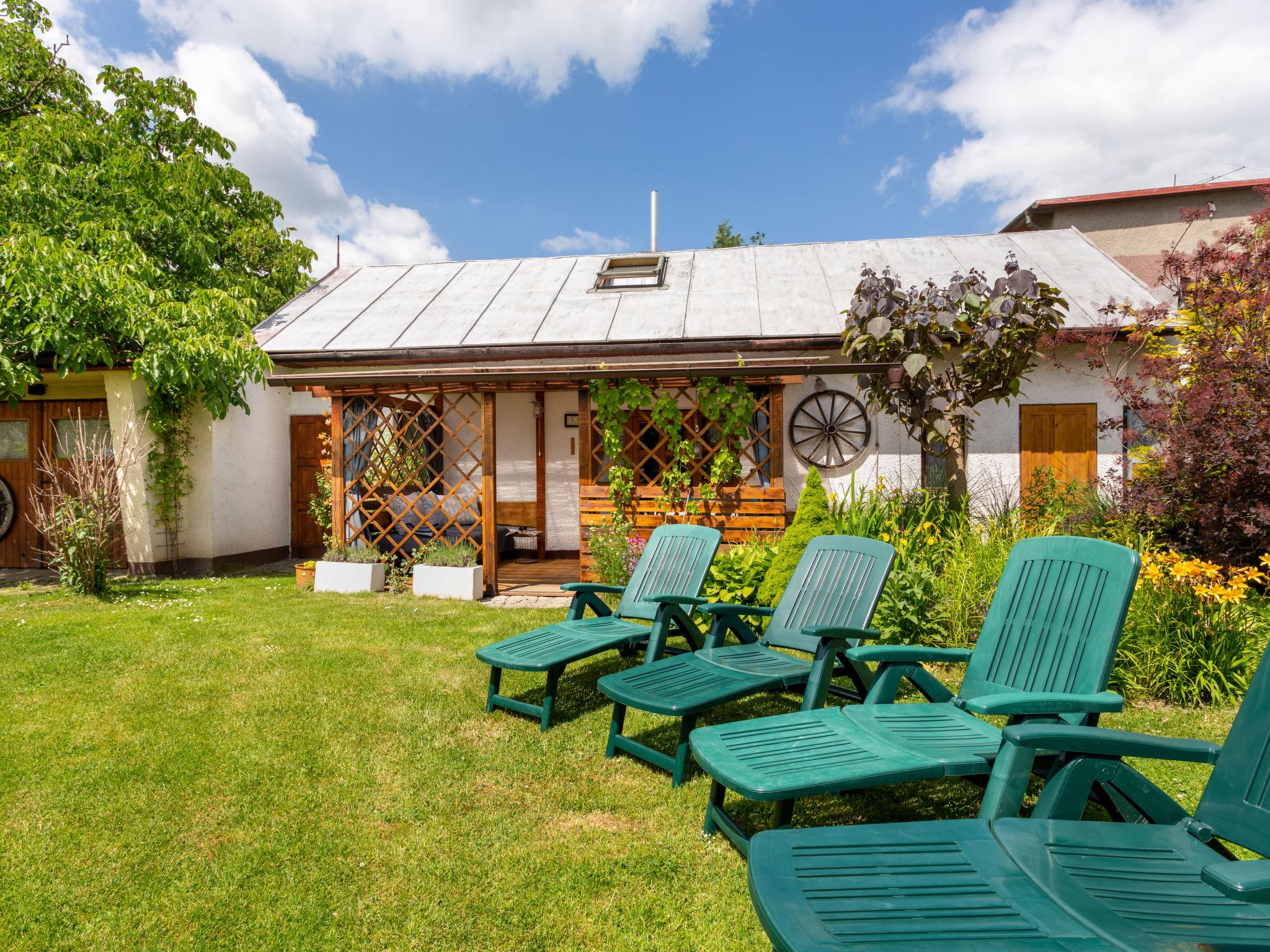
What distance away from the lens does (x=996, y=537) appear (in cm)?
491

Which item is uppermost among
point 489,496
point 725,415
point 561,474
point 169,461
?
point 725,415

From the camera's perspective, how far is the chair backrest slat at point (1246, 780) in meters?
1.47

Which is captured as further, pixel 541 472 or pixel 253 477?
pixel 541 472

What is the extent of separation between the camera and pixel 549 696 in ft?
11.1

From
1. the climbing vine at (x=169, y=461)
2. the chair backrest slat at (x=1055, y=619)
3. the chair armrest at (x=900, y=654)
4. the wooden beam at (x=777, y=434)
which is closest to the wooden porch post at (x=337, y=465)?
the climbing vine at (x=169, y=461)

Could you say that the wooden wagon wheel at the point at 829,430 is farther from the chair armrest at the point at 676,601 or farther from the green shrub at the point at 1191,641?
the chair armrest at the point at 676,601

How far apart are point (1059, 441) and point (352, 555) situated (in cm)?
760

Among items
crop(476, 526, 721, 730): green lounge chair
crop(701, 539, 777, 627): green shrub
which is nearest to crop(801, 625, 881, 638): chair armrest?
crop(476, 526, 721, 730): green lounge chair

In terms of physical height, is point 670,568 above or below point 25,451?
below

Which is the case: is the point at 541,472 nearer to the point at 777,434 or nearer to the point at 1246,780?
the point at 777,434

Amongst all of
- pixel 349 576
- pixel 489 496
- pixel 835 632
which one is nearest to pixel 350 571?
pixel 349 576

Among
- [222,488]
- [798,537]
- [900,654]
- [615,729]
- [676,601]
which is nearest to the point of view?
[900,654]

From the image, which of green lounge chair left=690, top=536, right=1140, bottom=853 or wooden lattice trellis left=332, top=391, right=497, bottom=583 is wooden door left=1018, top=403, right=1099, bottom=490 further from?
wooden lattice trellis left=332, top=391, right=497, bottom=583

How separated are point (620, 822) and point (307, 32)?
8533mm
